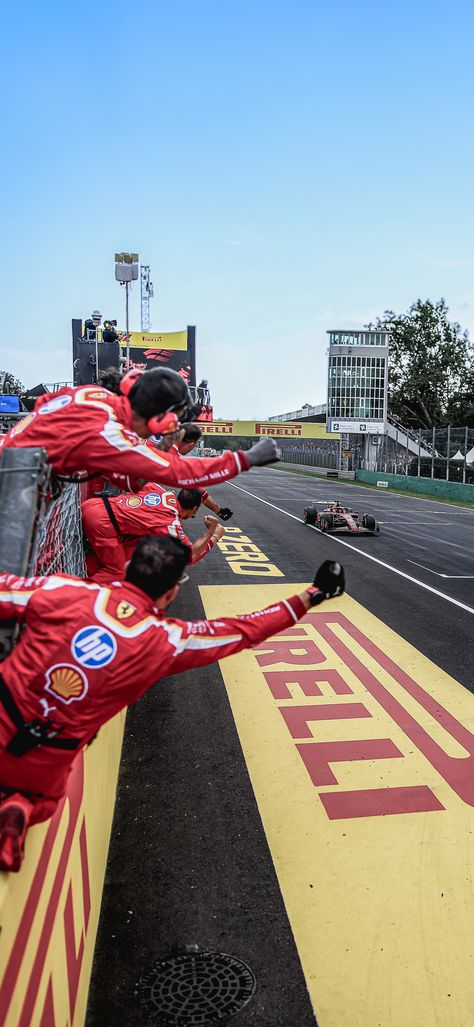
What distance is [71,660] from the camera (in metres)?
2.36

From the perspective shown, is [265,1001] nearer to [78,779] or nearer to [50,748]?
[78,779]

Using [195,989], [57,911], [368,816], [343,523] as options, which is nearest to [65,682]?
[57,911]

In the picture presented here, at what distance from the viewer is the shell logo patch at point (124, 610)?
2457mm

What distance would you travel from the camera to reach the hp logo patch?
7.79ft

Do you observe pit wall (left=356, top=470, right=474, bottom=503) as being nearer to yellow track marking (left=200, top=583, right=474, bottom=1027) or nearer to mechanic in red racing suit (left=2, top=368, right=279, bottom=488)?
yellow track marking (left=200, top=583, right=474, bottom=1027)

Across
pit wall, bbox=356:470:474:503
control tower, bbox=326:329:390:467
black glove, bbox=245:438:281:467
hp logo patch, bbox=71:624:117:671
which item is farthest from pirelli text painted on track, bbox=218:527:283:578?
control tower, bbox=326:329:390:467

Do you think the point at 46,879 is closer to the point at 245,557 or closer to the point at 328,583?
the point at 328,583

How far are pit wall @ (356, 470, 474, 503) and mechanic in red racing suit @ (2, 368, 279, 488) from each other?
30257 millimetres

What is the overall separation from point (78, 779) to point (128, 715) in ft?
10.8

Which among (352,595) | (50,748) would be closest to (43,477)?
(50,748)

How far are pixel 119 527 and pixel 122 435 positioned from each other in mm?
3159

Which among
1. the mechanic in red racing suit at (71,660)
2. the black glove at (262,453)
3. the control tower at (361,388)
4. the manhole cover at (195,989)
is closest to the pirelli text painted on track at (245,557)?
the manhole cover at (195,989)

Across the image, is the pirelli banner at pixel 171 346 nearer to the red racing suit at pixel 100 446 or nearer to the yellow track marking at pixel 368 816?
the yellow track marking at pixel 368 816

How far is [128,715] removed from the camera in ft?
21.7
